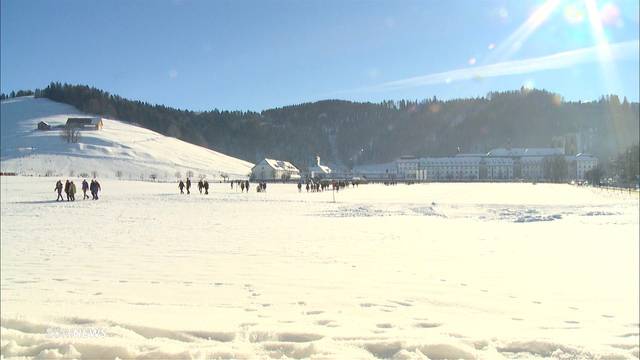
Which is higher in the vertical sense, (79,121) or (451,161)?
(79,121)

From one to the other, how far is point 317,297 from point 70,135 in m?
144

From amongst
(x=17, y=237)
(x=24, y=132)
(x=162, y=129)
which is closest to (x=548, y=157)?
(x=162, y=129)

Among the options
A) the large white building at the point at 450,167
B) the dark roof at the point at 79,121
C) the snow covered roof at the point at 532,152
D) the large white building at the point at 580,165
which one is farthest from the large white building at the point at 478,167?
the dark roof at the point at 79,121

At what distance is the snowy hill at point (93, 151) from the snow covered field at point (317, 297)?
98.7 meters

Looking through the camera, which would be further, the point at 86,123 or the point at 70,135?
the point at 86,123

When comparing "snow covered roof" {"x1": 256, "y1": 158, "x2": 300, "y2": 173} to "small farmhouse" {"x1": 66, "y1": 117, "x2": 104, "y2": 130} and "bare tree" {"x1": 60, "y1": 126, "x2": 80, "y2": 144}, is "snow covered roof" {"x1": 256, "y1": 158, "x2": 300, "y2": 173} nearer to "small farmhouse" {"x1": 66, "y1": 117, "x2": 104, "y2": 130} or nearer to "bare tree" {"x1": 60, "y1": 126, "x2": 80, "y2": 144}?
"bare tree" {"x1": 60, "y1": 126, "x2": 80, "y2": 144}

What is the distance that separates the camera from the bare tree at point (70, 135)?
133m

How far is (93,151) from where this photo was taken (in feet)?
419

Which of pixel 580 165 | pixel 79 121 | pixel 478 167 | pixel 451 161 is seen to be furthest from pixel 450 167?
pixel 79 121

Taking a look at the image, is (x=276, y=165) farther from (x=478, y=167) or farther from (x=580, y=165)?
(x=580, y=165)

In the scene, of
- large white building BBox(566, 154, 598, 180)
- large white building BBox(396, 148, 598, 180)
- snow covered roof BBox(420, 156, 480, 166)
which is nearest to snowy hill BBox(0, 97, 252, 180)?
large white building BBox(396, 148, 598, 180)

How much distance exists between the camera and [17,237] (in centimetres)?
1299

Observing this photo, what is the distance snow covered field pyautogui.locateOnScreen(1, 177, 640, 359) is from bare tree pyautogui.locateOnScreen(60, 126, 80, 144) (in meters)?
134

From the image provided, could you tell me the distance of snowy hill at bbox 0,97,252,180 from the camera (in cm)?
11156
